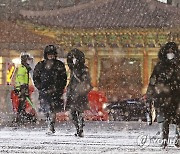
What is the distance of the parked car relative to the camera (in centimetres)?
2112

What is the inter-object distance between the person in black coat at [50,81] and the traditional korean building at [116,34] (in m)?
12.1

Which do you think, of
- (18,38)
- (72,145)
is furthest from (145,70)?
(72,145)

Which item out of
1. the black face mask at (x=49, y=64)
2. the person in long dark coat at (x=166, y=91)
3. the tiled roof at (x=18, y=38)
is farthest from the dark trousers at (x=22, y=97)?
the tiled roof at (x=18, y=38)

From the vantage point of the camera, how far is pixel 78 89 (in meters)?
10.2

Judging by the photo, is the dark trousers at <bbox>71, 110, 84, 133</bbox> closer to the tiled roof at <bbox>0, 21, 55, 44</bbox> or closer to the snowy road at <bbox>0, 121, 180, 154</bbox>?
the snowy road at <bbox>0, 121, 180, 154</bbox>

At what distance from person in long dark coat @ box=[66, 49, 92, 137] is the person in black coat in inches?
10.9

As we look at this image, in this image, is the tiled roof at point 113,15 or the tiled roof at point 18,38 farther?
the tiled roof at point 18,38

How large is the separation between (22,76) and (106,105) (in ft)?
26.3

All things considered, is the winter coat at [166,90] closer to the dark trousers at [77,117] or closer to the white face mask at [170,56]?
the white face mask at [170,56]

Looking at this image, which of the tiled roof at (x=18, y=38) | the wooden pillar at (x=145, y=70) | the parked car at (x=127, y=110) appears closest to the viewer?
the parked car at (x=127, y=110)

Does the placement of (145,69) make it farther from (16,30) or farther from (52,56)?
(52,56)

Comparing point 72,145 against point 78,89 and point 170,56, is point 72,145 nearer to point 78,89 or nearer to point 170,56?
point 78,89

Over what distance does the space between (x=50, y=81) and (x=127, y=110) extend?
11193mm

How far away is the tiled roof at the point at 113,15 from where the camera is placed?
23469 mm
